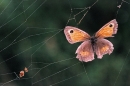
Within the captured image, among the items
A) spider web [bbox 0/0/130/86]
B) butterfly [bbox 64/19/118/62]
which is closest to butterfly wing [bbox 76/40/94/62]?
butterfly [bbox 64/19/118/62]

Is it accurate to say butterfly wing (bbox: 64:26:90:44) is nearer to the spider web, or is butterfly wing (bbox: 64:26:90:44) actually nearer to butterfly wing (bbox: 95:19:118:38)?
butterfly wing (bbox: 95:19:118:38)

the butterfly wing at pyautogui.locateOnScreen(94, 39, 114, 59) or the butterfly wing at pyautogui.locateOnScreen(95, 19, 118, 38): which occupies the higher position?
the butterfly wing at pyautogui.locateOnScreen(95, 19, 118, 38)

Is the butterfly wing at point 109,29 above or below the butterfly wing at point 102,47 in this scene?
above

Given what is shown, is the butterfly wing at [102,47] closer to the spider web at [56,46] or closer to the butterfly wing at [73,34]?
the butterfly wing at [73,34]

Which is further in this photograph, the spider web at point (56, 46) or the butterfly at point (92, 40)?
the spider web at point (56, 46)

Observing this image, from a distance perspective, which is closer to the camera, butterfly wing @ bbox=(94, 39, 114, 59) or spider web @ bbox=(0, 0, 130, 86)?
butterfly wing @ bbox=(94, 39, 114, 59)

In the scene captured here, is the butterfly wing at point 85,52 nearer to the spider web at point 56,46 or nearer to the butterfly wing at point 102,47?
the butterfly wing at point 102,47

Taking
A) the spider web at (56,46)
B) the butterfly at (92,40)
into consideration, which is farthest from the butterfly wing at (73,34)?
the spider web at (56,46)
